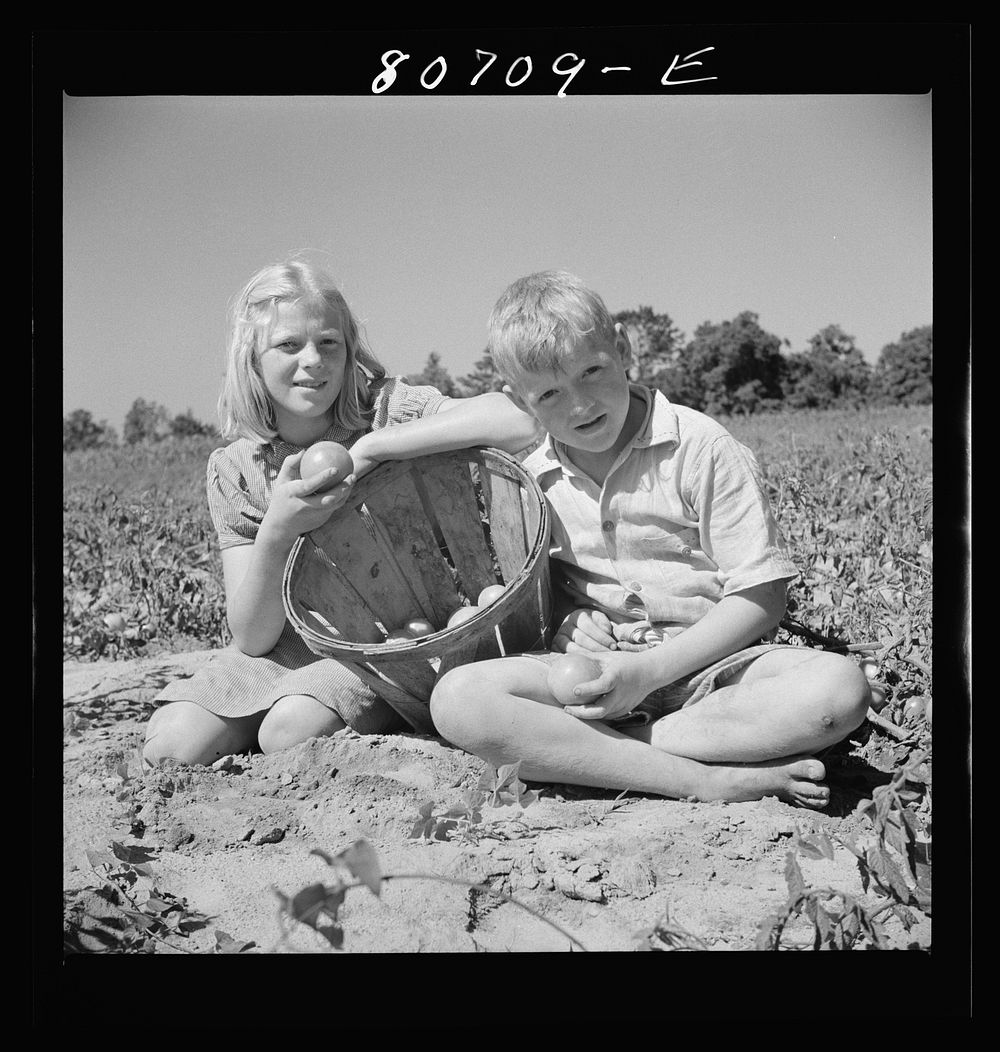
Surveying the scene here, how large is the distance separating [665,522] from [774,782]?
49 centimetres

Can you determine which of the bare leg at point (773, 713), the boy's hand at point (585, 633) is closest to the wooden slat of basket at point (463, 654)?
the boy's hand at point (585, 633)

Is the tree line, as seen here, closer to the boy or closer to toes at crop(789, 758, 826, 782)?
the boy

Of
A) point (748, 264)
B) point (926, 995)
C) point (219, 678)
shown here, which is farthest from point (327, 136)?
point (926, 995)

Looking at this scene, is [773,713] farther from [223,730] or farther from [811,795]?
[223,730]

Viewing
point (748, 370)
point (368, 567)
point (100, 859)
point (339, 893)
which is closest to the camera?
point (339, 893)

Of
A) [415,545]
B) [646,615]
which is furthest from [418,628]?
[646,615]

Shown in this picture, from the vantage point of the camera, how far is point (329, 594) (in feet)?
7.44

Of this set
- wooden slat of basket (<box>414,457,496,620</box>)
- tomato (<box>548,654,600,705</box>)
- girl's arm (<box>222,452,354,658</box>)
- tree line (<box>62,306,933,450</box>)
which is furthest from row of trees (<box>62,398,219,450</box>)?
tomato (<box>548,654,600,705</box>)

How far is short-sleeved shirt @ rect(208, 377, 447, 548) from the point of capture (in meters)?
2.29

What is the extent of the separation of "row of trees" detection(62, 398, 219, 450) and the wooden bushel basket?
1.47 feet

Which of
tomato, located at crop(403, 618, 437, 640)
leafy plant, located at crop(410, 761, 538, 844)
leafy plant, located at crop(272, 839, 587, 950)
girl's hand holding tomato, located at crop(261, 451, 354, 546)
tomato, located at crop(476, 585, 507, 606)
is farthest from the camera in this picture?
tomato, located at crop(403, 618, 437, 640)
